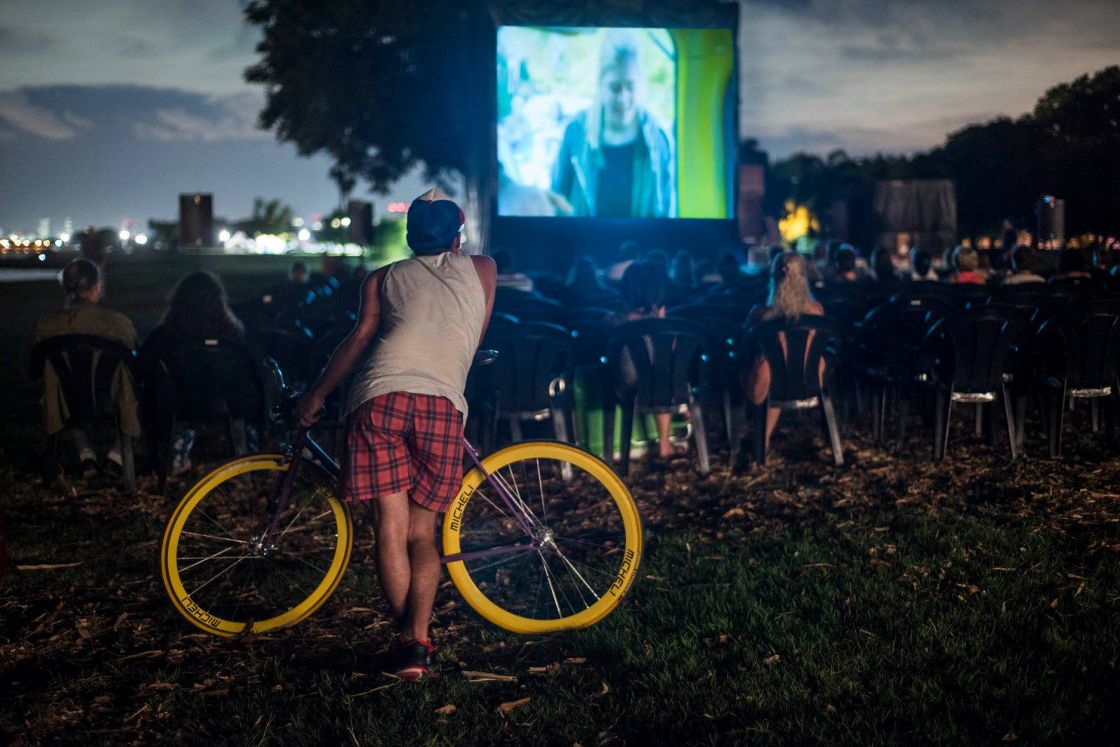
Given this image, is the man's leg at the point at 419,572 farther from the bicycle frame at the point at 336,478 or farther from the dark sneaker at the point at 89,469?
the dark sneaker at the point at 89,469

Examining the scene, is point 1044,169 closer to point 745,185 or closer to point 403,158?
point 745,185

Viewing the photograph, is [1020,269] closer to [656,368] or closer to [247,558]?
[656,368]

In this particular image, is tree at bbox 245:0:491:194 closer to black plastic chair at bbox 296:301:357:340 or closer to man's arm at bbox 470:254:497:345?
black plastic chair at bbox 296:301:357:340

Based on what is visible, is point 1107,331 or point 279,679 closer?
point 279,679

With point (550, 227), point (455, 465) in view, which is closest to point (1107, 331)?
point (455, 465)

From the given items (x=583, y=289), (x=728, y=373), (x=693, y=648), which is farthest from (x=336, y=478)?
(x=583, y=289)

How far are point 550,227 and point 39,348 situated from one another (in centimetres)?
1432

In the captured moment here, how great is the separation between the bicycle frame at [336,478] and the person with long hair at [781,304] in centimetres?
333

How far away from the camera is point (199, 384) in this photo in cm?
647

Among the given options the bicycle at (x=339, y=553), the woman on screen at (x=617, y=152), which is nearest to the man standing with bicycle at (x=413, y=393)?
the bicycle at (x=339, y=553)

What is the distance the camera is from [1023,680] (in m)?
3.35

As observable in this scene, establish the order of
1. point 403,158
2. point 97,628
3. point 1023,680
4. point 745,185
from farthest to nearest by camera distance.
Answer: point 745,185 < point 403,158 < point 97,628 < point 1023,680

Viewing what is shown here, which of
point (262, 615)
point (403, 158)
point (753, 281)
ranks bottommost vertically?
point (262, 615)

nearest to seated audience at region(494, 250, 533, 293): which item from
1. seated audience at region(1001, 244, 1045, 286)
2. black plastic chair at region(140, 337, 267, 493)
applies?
black plastic chair at region(140, 337, 267, 493)
